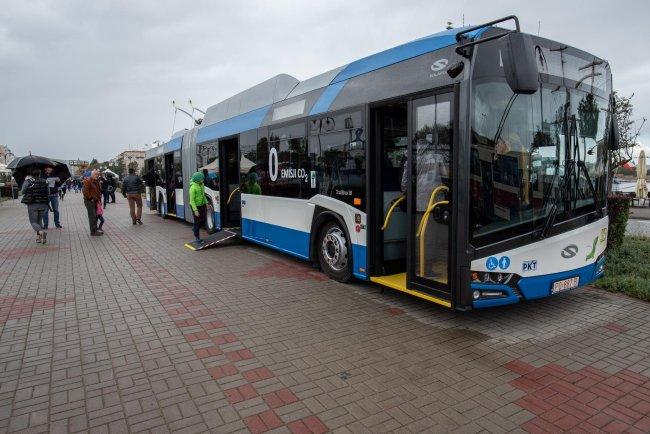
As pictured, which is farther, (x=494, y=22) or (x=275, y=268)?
(x=275, y=268)

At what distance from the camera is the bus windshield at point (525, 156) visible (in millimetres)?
4391

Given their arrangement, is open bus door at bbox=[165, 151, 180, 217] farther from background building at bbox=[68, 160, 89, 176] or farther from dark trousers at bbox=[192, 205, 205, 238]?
background building at bbox=[68, 160, 89, 176]

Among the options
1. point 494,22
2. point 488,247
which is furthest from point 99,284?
point 494,22

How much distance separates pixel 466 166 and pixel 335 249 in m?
2.90

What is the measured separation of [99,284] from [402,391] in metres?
5.36

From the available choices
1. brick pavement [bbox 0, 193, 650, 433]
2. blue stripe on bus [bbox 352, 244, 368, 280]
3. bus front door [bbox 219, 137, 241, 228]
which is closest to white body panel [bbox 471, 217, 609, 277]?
brick pavement [bbox 0, 193, 650, 433]

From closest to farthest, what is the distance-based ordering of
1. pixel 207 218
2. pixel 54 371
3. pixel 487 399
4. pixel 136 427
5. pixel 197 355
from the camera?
pixel 136 427 → pixel 487 399 → pixel 54 371 → pixel 197 355 → pixel 207 218

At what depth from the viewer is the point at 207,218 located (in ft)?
40.8

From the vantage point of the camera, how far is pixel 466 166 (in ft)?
14.4

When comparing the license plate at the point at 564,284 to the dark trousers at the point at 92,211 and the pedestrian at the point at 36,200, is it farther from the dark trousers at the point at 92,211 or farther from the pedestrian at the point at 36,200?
the dark trousers at the point at 92,211

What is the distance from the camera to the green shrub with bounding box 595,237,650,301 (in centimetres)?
606

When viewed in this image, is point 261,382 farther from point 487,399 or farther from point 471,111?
point 471,111

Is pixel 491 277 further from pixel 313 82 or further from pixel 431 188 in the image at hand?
pixel 313 82

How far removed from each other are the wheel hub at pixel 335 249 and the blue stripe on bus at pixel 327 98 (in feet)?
6.29
